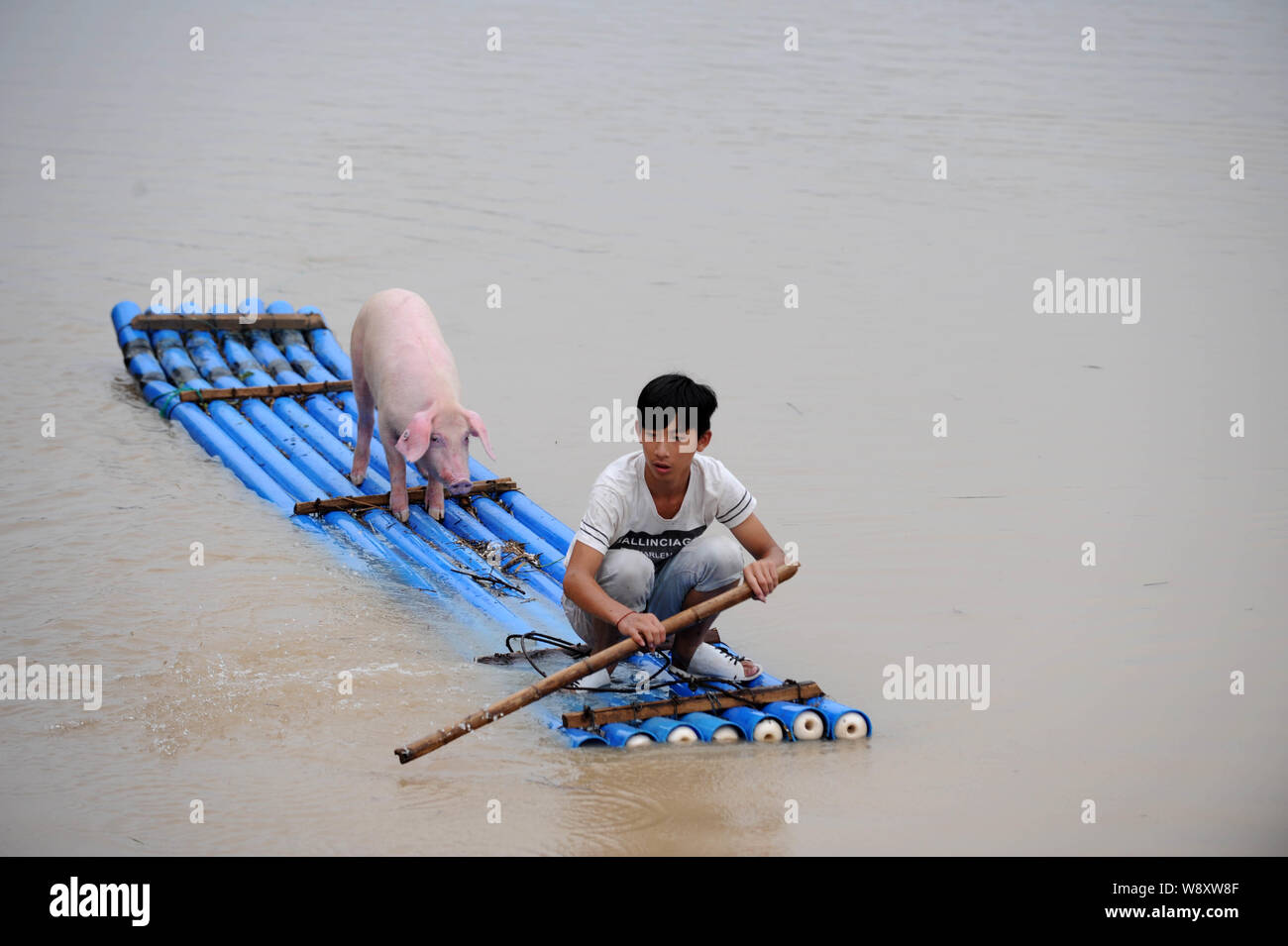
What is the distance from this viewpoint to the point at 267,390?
7.61 metres

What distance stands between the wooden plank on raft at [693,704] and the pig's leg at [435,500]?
1.89 metres

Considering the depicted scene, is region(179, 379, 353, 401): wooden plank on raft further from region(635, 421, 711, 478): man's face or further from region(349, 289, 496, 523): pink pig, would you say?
region(635, 421, 711, 478): man's face

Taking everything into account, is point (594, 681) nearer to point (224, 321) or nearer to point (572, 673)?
point (572, 673)

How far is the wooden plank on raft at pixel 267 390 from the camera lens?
7.48 m

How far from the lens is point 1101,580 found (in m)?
5.88

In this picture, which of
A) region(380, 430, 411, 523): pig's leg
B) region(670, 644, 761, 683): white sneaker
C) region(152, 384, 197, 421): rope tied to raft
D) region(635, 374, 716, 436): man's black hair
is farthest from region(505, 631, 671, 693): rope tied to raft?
region(152, 384, 197, 421): rope tied to raft

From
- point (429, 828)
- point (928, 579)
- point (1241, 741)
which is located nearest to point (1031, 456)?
point (928, 579)

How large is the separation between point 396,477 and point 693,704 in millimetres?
2138

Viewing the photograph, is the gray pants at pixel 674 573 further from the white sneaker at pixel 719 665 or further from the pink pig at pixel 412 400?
the pink pig at pixel 412 400

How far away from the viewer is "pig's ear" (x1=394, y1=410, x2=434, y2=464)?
5.95 m

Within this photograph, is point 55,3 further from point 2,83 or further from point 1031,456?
point 1031,456

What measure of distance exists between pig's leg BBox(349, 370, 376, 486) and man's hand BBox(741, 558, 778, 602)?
2889 millimetres

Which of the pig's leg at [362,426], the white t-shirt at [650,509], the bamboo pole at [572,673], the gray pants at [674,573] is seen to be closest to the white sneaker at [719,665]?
the gray pants at [674,573]

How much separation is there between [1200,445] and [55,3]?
16.1m
